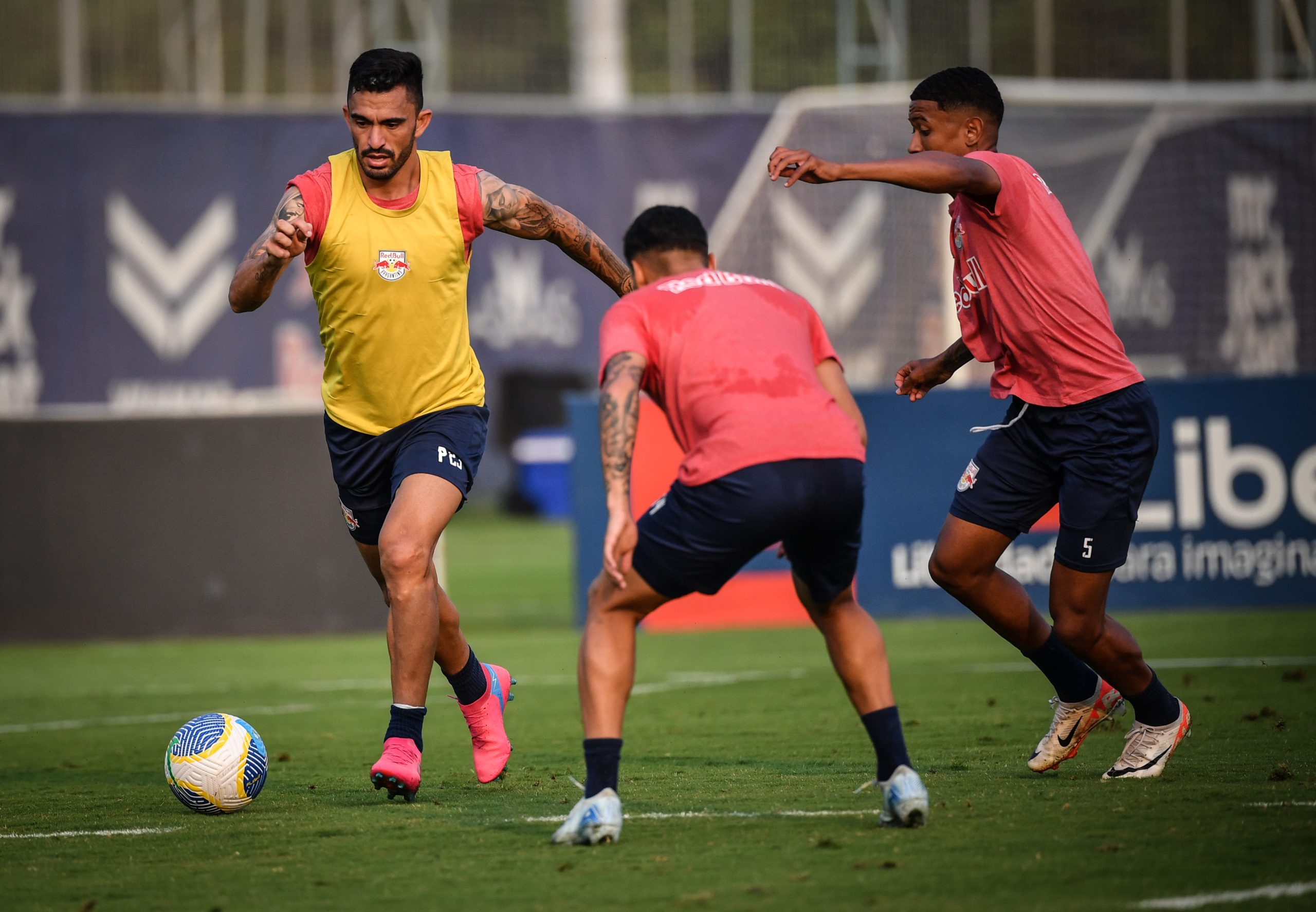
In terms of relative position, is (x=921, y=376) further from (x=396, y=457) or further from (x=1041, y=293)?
(x=396, y=457)

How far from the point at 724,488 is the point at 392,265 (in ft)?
6.42

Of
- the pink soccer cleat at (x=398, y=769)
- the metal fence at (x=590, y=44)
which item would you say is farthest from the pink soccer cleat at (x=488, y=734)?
the metal fence at (x=590, y=44)

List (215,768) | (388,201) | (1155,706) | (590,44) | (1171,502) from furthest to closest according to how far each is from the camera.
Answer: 1. (590,44)
2. (1171,502)
3. (388,201)
4. (1155,706)
5. (215,768)

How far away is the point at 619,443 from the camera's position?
4988mm

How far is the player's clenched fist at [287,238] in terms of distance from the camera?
19.2 feet

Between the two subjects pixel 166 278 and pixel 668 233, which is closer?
pixel 668 233

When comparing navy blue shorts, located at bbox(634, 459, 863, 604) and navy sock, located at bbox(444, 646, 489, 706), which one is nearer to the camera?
navy blue shorts, located at bbox(634, 459, 863, 604)

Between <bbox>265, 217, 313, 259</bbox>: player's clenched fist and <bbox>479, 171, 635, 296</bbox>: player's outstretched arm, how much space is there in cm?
85

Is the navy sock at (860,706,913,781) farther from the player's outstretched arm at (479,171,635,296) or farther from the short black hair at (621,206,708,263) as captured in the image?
the player's outstretched arm at (479,171,635,296)

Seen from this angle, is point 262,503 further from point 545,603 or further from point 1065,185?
point 1065,185

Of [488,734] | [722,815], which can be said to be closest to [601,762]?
[722,815]

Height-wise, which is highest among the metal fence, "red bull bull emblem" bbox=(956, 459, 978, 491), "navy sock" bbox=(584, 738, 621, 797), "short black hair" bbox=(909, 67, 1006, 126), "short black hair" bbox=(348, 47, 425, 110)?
the metal fence

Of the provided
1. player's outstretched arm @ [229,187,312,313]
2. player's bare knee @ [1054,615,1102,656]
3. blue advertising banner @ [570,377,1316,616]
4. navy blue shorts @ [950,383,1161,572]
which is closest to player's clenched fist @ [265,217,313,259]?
player's outstretched arm @ [229,187,312,313]

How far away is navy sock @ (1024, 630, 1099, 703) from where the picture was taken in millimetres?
6426
